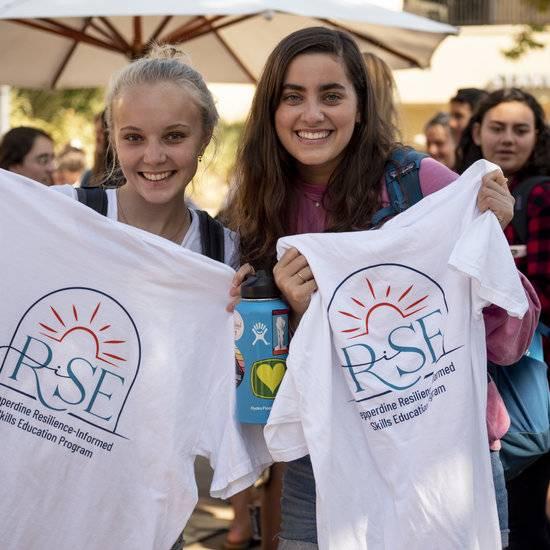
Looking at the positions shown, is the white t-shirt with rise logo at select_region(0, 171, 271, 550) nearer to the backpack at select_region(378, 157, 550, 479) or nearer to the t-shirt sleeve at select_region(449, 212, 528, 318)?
the t-shirt sleeve at select_region(449, 212, 528, 318)

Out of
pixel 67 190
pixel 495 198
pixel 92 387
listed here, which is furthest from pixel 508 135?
pixel 92 387

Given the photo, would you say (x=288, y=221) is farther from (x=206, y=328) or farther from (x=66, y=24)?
(x=66, y=24)

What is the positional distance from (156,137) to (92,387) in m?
0.73

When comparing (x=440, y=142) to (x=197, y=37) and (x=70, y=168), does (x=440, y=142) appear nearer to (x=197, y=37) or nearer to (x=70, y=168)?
(x=197, y=37)

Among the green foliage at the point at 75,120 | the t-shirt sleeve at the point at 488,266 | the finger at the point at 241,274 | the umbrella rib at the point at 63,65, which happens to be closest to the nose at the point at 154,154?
the finger at the point at 241,274

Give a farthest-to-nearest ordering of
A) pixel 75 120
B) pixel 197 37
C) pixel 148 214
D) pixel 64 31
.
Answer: pixel 75 120 → pixel 197 37 → pixel 64 31 → pixel 148 214

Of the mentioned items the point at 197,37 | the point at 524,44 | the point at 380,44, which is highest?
the point at 524,44

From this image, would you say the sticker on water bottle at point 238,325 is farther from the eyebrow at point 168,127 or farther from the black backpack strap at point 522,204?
the black backpack strap at point 522,204

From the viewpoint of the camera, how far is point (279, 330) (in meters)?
2.86

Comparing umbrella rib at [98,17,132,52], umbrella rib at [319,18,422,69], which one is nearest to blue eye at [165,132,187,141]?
umbrella rib at [319,18,422,69]

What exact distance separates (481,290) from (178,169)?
3.04 ft

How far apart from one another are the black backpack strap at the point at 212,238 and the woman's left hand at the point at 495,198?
0.76m

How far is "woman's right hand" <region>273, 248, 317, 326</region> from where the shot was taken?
283 cm

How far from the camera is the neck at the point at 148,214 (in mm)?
3143
